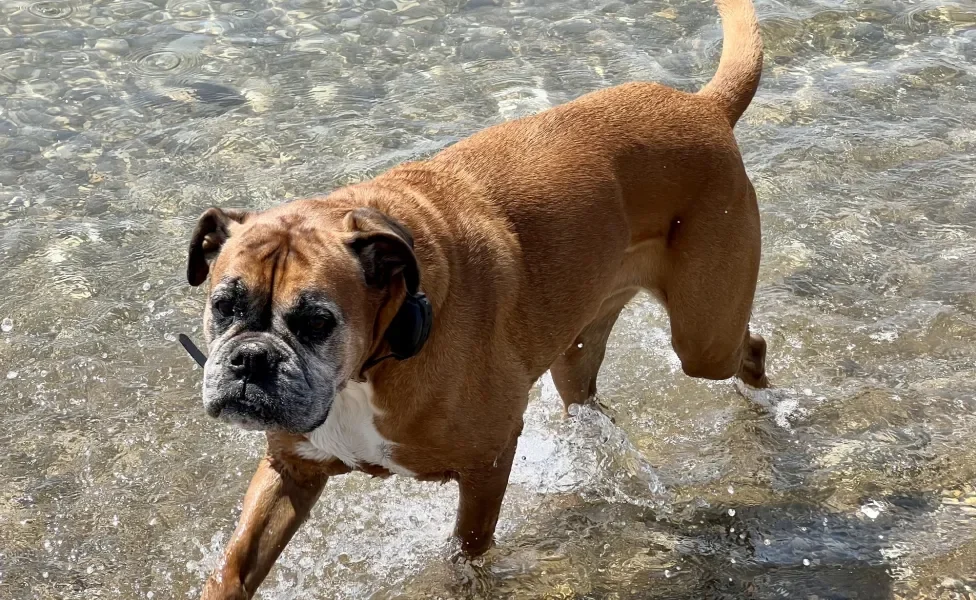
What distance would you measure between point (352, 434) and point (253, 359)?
24.9 inches

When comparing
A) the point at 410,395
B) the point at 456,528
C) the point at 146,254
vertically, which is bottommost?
the point at 146,254

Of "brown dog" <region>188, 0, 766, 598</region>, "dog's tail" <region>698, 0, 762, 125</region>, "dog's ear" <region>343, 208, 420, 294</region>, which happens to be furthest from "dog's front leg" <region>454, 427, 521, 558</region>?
"dog's tail" <region>698, 0, 762, 125</region>

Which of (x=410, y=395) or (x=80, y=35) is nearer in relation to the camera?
(x=410, y=395)

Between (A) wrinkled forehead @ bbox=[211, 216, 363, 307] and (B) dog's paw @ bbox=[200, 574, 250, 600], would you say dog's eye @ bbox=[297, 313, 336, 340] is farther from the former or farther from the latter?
(B) dog's paw @ bbox=[200, 574, 250, 600]

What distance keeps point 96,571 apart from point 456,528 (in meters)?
1.48

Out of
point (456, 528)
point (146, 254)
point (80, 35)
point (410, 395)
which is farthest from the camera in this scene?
point (80, 35)

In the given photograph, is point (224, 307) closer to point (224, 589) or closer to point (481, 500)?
point (224, 589)

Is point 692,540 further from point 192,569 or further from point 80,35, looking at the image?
point 80,35

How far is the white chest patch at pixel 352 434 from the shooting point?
3490 mm

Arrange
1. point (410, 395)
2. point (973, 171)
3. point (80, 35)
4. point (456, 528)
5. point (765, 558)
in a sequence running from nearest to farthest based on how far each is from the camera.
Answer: point (410, 395) → point (456, 528) → point (765, 558) → point (973, 171) → point (80, 35)

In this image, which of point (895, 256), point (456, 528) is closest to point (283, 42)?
point (895, 256)

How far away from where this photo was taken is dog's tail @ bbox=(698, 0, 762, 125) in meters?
4.58

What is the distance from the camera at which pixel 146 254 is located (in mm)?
6113

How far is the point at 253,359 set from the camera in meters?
3.00
